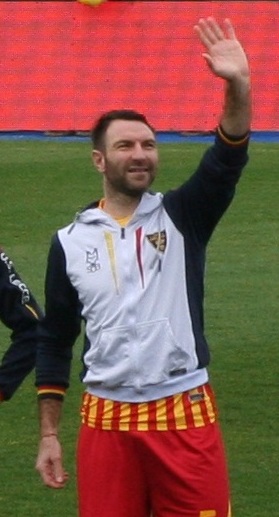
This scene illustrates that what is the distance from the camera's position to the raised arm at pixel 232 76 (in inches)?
177

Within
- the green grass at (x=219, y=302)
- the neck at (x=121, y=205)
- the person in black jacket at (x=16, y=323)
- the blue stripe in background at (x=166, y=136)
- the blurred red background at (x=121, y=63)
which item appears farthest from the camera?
the blurred red background at (x=121, y=63)

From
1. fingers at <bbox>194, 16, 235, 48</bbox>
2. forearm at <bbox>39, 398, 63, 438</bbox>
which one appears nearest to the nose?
fingers at <bbox>194, 16, 235, 48</bbox>

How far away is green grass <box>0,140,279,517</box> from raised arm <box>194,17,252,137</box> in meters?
3.06

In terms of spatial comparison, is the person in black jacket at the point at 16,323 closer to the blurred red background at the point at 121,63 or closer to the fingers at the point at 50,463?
the fingers at the point at 50,463

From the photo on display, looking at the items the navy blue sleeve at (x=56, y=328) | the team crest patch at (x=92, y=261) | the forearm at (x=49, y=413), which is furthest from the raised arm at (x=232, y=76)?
the forearm at (x=49, y=413)

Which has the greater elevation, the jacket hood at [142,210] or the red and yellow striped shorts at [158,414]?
the jacket hood at [142,210]

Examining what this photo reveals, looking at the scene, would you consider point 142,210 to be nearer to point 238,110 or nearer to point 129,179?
point 129,179

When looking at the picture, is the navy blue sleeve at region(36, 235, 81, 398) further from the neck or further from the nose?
the nose

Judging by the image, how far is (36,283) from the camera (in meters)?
12.4

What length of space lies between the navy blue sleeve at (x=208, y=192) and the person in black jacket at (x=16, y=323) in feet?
2.58

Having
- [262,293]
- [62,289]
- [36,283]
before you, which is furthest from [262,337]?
[62,289]

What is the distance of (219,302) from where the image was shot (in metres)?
11.9

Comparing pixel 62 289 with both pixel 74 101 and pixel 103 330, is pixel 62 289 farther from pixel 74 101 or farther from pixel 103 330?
pixel 74 101

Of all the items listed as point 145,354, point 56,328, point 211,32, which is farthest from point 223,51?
point 56,328
